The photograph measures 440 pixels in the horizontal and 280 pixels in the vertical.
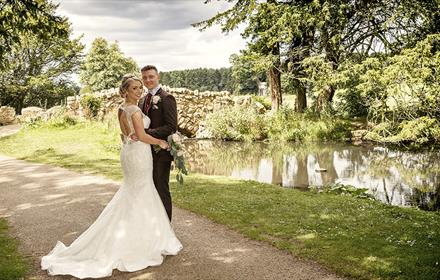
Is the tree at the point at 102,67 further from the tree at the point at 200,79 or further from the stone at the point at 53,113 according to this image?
the tree at the point at 200,79

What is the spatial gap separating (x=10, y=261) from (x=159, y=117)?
A: 8.42 feet

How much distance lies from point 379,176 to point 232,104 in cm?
1330

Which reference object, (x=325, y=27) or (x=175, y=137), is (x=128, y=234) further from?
(x=325, y=27)

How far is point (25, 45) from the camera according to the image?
30.5 meters

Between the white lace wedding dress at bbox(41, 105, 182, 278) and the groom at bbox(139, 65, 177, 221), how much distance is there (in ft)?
0.71

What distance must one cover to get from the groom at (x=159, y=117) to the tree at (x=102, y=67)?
45509 mm

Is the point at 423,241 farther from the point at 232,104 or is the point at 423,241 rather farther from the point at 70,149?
the point at 232,104

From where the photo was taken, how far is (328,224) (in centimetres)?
654

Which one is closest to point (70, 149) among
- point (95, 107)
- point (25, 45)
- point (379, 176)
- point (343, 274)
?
point (95, 107)

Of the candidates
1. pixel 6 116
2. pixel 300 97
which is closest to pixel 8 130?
pixel 6 116

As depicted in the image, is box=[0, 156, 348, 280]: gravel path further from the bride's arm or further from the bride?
the bride's arm

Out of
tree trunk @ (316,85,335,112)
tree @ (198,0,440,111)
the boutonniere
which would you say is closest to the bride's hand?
the boutonniere

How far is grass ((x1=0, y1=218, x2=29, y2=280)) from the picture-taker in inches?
178

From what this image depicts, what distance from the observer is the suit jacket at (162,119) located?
519cm
